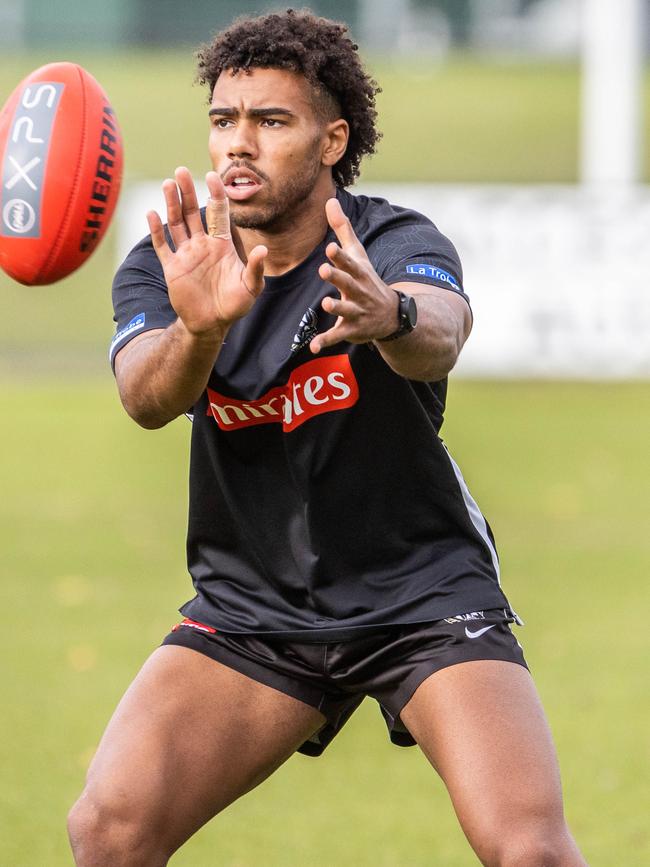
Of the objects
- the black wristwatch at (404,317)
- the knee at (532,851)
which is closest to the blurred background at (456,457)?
the knee at (532,851)

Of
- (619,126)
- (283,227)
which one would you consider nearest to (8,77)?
(619,126)

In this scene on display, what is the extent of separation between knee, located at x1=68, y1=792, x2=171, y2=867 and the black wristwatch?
135 cm

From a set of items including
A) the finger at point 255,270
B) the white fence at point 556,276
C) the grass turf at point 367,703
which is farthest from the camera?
the white fence at point 556,276

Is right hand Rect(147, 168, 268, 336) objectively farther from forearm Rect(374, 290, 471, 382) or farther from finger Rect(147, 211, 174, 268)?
forearm Rect(374, 290, 471, 382)

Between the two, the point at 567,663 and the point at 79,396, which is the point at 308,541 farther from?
the point at 79,396

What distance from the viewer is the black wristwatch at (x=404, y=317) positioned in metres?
3.95

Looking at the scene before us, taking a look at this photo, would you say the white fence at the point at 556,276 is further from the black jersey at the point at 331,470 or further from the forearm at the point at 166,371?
the forearm at the point at 166,371

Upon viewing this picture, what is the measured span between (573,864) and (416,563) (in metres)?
0.98

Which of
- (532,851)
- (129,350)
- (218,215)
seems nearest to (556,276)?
(129,350)

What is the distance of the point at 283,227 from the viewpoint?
468 centimetres

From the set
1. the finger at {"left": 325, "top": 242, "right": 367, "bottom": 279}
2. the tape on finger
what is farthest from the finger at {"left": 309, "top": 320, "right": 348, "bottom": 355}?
the tape on finger

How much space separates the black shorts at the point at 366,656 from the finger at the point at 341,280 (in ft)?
3.42

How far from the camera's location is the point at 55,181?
18.1ft

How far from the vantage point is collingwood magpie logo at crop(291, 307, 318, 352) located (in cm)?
448
